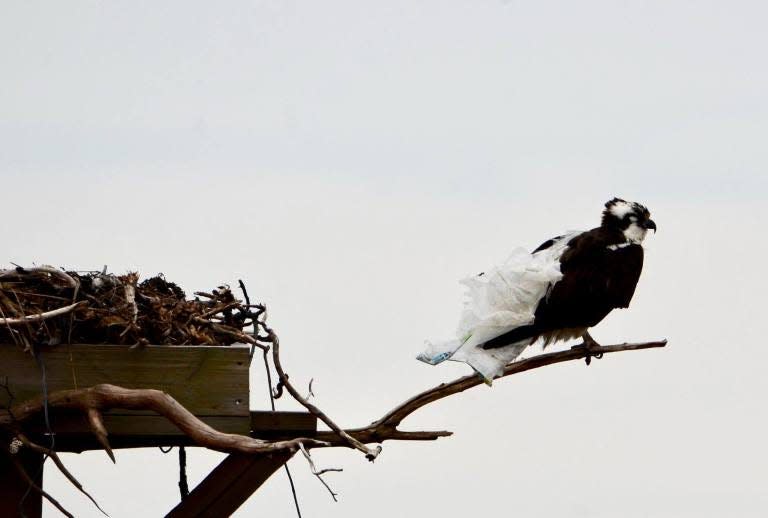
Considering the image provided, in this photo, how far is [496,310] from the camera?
4.75 metres

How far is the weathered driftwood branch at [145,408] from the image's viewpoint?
3465 mm

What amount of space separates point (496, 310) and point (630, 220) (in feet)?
4.49

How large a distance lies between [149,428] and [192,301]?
1.85 feet

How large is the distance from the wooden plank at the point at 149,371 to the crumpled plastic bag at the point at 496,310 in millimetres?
990

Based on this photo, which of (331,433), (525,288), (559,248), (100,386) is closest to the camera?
(100,386)

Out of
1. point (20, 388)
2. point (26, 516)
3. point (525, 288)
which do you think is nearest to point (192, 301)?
point (20, 388)

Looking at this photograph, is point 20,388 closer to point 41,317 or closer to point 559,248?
point 41,317

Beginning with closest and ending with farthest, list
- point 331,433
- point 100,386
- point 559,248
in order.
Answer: point 100,386, point 331,433, point 559,248

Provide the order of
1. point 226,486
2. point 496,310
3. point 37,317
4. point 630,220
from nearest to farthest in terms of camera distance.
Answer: point 37,317 → point 226,486 → point 496,310 → point 630,220

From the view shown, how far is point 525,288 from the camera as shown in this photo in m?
4.90

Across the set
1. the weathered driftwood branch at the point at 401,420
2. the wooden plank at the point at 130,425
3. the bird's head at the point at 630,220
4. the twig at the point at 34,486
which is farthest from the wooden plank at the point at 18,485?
the bird's head at the point at 630,220

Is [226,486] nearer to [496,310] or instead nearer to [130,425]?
[130,425]

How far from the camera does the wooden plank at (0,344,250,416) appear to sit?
3785 mm

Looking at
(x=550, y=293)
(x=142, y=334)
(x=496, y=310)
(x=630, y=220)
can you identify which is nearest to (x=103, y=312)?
(x=142, y=334)
